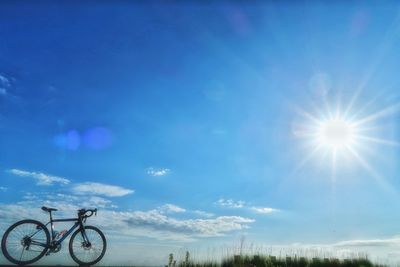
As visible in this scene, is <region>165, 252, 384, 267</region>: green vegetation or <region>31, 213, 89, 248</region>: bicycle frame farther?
<region>165, 252, 384, 267</region>: green vegetation

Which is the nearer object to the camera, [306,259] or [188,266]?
[188,266]

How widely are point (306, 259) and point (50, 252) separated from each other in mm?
11105

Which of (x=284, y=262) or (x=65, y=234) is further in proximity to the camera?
(x=284, y=262)

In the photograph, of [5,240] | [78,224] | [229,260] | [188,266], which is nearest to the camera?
[5,240]

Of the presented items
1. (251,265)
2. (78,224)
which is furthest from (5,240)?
(251,265)

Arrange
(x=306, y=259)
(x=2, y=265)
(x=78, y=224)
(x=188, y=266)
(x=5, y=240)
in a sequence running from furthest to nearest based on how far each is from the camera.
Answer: (x=306, y=259) < (x=188, y=266) < (x=78, y=224) < (x=5, y=240) < (x=2, y=265)

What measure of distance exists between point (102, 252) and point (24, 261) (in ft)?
7.12

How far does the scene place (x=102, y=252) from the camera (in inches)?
480

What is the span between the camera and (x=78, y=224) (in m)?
12.3

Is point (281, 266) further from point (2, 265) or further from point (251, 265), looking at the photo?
point (2, 265)

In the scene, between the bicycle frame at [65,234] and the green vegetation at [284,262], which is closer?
the bicycle frame at [65,234]

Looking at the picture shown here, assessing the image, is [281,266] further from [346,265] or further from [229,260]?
[346,265]

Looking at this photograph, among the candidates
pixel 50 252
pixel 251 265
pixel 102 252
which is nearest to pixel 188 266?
pixel 251 265

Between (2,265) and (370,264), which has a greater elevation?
(370,264)
